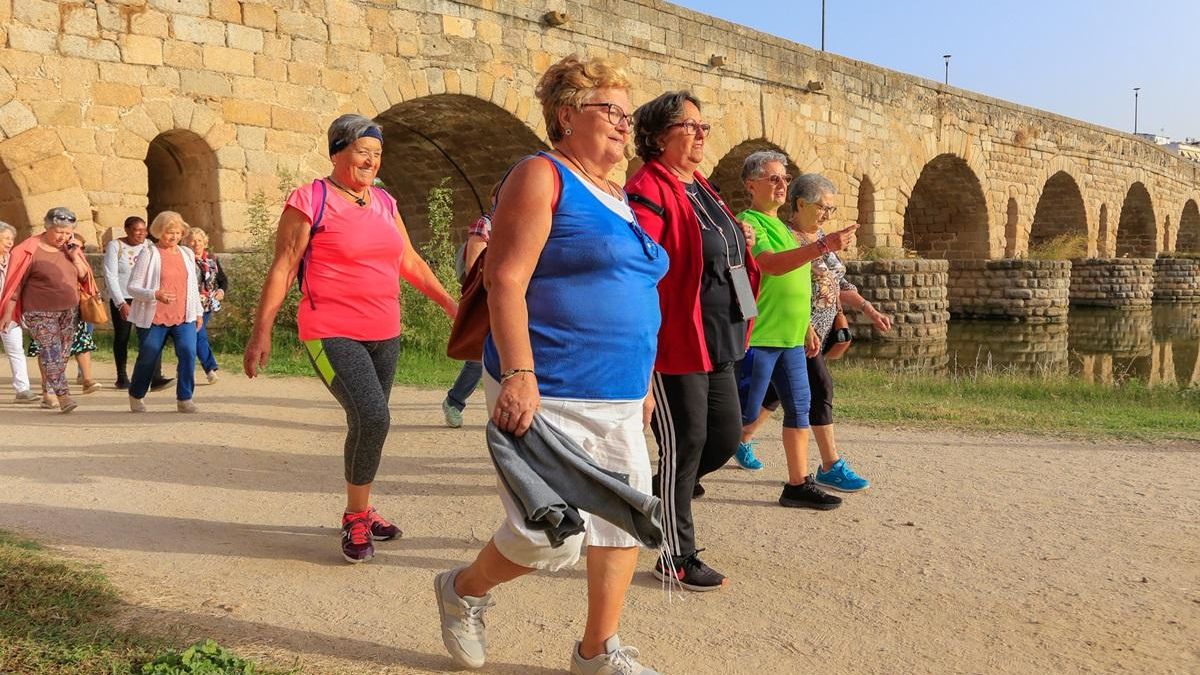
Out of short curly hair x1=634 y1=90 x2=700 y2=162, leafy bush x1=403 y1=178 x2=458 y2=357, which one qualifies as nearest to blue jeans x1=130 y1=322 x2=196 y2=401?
leafy bush x1=403 y1=178 x2=458 y2=357

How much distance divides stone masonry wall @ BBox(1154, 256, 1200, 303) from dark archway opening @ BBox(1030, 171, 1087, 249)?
2.38 m

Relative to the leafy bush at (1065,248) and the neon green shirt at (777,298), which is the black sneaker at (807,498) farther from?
the leafy bush at (1065,248)

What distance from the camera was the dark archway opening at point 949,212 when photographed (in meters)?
22.6

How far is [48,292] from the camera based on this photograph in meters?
6.33

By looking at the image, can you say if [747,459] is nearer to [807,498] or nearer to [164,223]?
[807,498]

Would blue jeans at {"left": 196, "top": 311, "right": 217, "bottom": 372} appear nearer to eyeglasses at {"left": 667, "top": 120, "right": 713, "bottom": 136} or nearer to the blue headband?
the blue headband

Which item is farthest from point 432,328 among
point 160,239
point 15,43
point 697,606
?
point 697,606

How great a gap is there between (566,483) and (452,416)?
3.73 meters

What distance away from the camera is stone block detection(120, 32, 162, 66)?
30.7 ft

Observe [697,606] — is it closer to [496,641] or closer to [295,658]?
[496,641]

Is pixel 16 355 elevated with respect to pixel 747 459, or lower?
elevated

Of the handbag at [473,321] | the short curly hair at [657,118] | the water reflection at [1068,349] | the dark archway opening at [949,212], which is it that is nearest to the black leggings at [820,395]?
the short curly hair at [657,118]

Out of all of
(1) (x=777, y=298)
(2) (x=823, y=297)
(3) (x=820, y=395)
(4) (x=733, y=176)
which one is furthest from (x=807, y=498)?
(4) (x=733, y=176)

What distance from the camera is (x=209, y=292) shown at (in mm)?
7527
